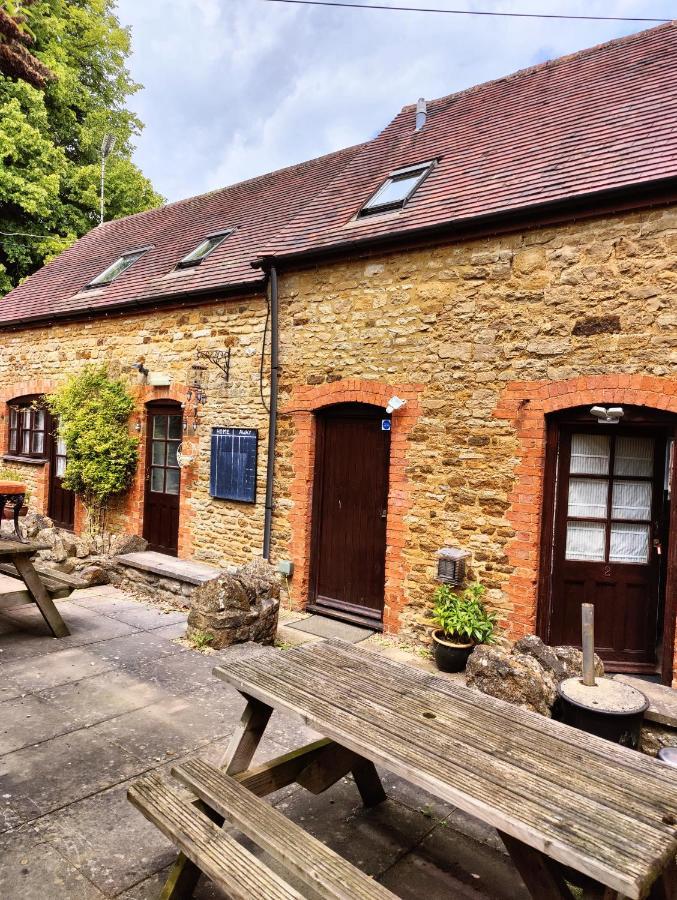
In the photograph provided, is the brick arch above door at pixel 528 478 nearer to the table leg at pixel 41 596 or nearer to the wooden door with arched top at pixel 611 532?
the wooden door with arched top at pixel 611 532

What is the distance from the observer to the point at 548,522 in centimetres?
512

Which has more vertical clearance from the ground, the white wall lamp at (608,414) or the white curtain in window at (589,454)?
the white wall lamp at (608,414)

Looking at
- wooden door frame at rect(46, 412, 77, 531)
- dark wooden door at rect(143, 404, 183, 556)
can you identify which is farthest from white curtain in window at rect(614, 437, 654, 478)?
wooden door frame at rect(46, 412, 77, 531)

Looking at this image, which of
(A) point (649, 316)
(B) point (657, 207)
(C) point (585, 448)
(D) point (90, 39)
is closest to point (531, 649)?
(C) point (585, 448)

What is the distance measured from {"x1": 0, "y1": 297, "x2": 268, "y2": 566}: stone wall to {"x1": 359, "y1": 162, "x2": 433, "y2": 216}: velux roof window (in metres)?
1.84

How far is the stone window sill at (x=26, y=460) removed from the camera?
1041 cm

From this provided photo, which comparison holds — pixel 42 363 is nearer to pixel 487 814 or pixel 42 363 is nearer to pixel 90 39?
pixel 487 814

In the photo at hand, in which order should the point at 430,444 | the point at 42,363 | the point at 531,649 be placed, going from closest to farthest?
1. the point at 531,649
2. the point at 430,444
3. the point at 42,363

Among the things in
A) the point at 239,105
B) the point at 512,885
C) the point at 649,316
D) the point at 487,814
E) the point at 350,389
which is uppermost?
the point at 239,105

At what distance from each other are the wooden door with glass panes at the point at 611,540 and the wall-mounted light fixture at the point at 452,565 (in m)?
0.84

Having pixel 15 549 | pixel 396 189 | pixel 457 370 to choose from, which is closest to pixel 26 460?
pixel 15 549

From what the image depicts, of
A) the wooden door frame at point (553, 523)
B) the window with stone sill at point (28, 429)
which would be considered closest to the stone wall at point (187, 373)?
the window with stone sill at point (28, 429)

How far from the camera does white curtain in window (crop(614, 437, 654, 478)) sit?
16.3 feet

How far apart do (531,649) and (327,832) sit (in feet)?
8.32
